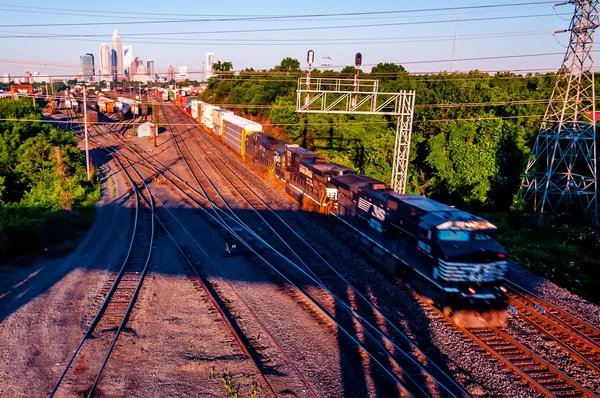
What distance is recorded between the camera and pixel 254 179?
1346 inches

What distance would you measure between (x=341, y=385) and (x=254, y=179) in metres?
25.3

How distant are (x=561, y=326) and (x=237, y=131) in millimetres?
34429

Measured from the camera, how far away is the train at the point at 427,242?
42.0ft

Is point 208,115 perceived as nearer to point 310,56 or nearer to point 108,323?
point 310,56

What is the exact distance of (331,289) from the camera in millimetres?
15180

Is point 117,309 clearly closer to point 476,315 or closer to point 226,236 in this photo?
point 226,236

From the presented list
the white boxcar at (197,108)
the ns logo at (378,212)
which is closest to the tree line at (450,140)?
the ns logo at (378,212)

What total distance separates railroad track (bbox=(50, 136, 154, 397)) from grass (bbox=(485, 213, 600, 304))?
16.0 m

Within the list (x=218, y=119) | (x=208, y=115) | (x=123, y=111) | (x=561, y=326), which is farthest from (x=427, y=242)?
(x=123, y=111)

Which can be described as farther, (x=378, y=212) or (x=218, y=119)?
(x=218, y=119)

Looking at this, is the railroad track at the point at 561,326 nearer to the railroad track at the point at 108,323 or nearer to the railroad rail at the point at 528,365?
the railroad rail at the point at 528,365

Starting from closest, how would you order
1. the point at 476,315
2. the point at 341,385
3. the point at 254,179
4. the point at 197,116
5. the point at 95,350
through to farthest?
the point at 341,385 < the point at 95,350 < the point at 476,315 < the point at 254,179 < the point at 197,116

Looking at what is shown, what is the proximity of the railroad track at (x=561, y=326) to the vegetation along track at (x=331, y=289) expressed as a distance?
13.7ft

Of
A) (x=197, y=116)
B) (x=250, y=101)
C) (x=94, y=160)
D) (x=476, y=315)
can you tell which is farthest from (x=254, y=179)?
(x=197, y=116)
